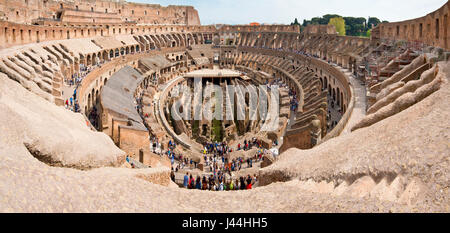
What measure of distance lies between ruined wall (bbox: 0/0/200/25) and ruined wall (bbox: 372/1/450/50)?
33.9m

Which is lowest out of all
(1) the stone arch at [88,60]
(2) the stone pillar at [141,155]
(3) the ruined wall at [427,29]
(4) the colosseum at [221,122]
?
(2) the stone pillar at [141,155]

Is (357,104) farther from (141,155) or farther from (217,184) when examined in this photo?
(141,155)

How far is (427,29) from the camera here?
64.4 feet

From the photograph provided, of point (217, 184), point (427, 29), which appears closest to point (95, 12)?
point (217, 184)

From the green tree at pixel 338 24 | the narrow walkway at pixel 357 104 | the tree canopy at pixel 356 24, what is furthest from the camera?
the tree canopy at pixel 356 24

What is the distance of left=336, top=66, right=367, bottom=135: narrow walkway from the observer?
1389cm

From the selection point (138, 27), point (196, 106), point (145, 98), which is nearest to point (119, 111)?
point (145, 98)

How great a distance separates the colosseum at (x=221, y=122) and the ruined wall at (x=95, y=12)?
26 centimetres

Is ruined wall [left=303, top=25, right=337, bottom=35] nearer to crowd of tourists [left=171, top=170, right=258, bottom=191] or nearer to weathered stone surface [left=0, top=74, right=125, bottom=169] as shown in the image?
crowd of tourists [left=171, top=170, right=258, bottom=191]

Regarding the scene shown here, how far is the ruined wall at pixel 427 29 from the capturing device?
15.9 m

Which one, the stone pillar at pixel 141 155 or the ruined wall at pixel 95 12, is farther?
the ruined wall at pixel 95 12

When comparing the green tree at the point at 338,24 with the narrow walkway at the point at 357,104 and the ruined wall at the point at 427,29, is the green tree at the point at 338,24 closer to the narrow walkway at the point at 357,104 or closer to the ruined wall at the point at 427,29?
the ruined wall at the point at 427,29

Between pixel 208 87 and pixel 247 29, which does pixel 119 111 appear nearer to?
pixel 208 87

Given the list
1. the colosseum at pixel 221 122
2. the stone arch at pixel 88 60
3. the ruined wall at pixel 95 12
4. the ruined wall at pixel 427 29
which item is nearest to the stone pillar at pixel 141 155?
the colosseum at pixel 221 122
